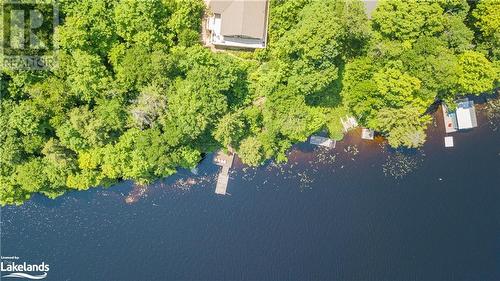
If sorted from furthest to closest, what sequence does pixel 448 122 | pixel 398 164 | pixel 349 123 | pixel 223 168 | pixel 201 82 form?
1. pixel 398 164
2. pixel 448 122
3. pixel 349 123
4. pixel 223 168
5. pixel 201 82

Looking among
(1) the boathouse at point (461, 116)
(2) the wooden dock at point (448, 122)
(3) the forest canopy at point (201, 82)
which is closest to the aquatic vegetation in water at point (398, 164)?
(3) the forest canopy at point (201, 82)

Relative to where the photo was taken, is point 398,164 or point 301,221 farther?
point 398,164

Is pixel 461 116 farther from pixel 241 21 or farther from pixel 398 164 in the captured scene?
pixel 241 21

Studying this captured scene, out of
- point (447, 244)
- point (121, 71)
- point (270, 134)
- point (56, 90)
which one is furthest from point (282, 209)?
point (56, 90)

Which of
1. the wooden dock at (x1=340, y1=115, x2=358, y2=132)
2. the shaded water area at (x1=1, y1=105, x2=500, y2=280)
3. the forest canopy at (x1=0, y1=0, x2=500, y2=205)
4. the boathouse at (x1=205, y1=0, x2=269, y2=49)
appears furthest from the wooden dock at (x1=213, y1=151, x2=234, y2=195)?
the wooden dock at (x1=340, y1=115, x2=358, y2=132)

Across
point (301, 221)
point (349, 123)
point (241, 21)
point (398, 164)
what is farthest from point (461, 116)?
point (241, 21)

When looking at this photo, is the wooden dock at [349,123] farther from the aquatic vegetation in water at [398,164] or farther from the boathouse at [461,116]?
the boathouse at [461,116]

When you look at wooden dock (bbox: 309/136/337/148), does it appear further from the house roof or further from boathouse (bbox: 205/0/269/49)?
the house roof

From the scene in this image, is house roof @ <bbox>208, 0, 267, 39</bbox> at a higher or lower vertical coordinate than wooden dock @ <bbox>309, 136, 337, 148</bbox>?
higher
